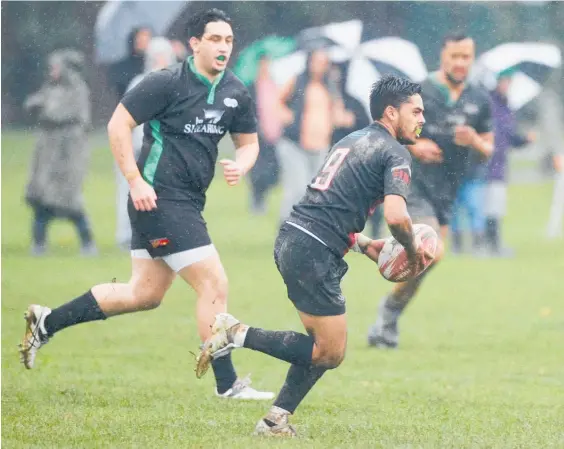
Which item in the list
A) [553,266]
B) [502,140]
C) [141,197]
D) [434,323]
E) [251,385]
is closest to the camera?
[141,197]

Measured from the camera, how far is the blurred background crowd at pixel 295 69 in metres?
16.0

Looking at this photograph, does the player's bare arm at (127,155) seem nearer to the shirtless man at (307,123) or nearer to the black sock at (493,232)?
the shirtless man at (307,123)

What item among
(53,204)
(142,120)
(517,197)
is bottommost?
(517,197)

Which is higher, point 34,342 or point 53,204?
point 34,342

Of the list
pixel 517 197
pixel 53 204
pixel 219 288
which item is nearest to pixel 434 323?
pixel 219 288

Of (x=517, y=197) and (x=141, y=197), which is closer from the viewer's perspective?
(x=141, y=197)

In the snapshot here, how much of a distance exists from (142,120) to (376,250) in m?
1.58

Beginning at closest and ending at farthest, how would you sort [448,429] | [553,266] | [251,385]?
[448,429] → [251,385] → [553,266]

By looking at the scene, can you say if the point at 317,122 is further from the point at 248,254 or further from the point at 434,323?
the point at 434,323

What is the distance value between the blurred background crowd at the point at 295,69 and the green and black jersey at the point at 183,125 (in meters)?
6.05

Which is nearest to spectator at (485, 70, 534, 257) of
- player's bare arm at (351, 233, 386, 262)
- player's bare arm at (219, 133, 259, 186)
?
player's bare arm at (219, 133, 259, 186)

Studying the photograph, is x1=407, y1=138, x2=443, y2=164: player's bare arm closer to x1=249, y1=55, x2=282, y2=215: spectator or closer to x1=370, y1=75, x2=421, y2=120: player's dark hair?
x1=370, y1=75, x2=421, y2=120: player's dark hair

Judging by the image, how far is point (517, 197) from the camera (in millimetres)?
25906

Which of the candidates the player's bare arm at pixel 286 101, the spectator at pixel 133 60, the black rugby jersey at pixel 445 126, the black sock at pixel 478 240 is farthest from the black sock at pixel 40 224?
the black rugby jersey at pixel 445 126
